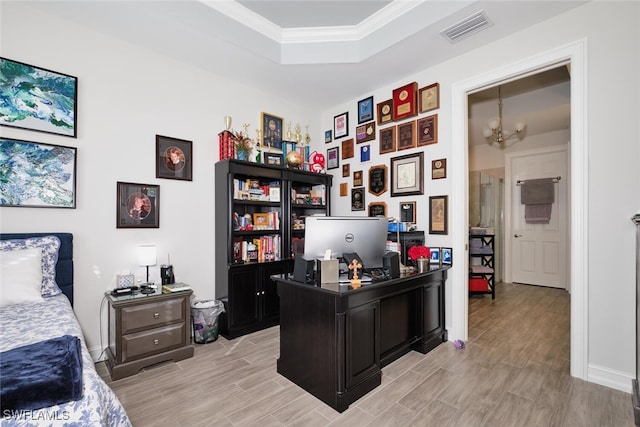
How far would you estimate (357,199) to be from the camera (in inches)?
160

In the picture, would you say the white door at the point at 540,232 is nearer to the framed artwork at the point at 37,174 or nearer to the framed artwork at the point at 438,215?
the framed artwork at the point at 438,215

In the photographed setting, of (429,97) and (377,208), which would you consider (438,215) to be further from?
(429,97)

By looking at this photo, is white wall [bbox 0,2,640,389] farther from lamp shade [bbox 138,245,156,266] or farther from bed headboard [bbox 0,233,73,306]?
lamp shade [bbox 138,245,156,266]

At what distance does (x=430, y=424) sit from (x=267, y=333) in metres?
1.98

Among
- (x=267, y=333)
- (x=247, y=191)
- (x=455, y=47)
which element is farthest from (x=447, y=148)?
(x=267, y=333)

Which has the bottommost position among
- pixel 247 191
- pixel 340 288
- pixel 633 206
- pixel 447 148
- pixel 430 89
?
pixel 340 288

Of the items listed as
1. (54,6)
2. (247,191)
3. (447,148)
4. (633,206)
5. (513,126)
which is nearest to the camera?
(633,206)

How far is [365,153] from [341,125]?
0.64 m

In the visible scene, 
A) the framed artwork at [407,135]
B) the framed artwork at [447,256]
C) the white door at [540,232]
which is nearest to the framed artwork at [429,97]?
the framed artwork at [407,135]

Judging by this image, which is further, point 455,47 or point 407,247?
point 407,247

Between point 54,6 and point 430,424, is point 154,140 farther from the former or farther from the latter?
point 430,424

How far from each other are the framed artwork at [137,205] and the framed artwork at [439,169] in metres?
2.93

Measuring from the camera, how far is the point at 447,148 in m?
3.14

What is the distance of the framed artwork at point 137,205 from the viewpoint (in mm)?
2744
